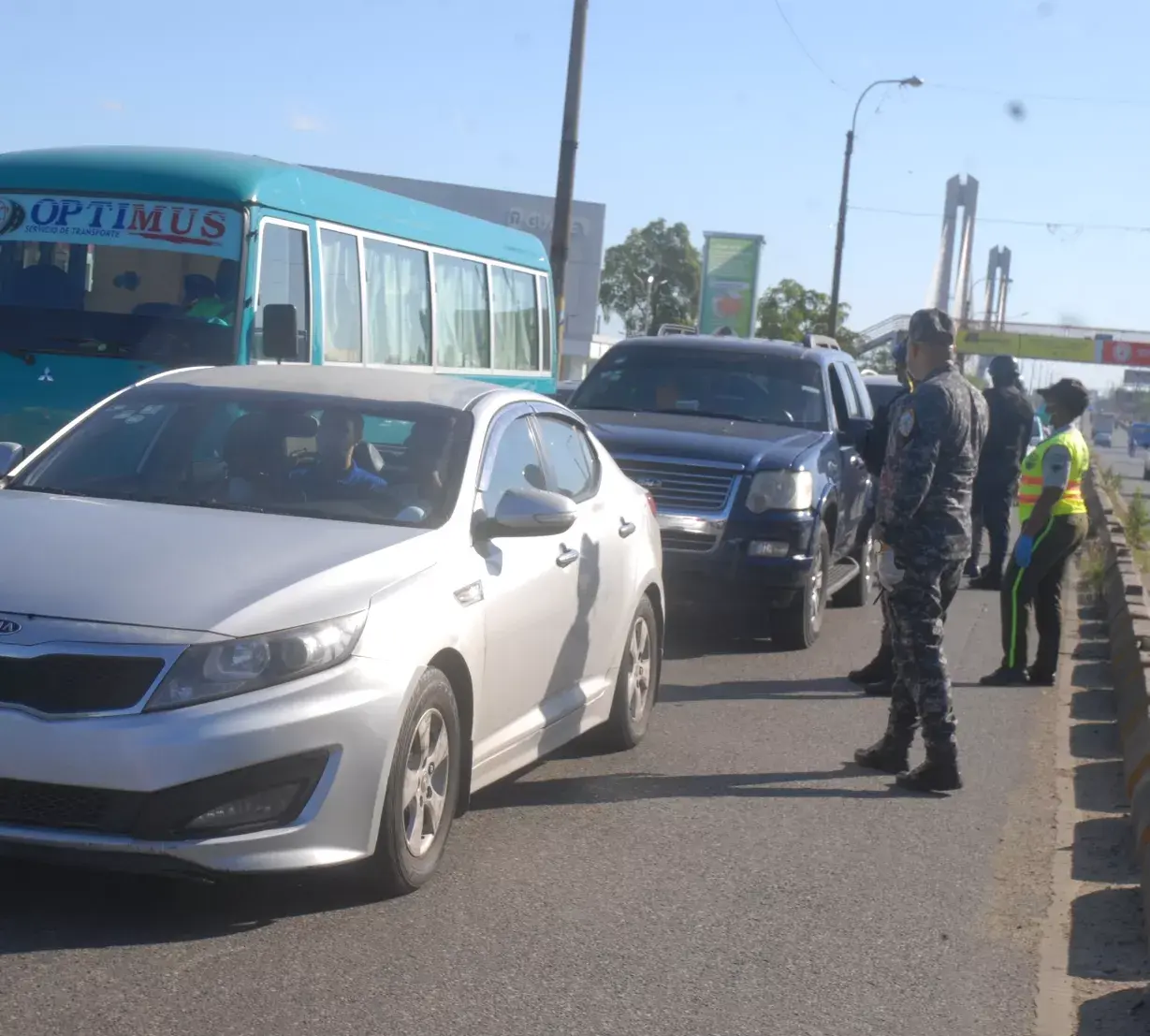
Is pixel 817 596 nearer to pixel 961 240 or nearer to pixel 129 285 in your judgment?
pixel 129 285

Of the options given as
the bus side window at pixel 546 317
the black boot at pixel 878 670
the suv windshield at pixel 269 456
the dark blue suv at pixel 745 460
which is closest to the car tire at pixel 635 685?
the suv windshield at pixel 269 456

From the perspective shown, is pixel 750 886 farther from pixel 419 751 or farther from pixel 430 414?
pixel 430 414

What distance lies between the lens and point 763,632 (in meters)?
12.3

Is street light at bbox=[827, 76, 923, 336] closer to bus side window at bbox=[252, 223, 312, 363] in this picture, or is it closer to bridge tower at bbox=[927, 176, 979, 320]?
bus side window at bbox=[252, 223, 312, 363]

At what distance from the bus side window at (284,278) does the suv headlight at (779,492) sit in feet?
11.2

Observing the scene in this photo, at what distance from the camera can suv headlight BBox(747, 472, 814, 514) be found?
11.0m

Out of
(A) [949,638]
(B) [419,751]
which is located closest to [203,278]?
(A) [949,638]

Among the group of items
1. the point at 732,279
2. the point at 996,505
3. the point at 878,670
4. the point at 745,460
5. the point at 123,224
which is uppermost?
the point at 732,279

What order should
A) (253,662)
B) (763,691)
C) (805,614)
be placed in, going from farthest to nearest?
1. (805,614)
2. (763,691)
3. (253,662)

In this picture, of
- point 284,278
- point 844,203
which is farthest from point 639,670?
point 844,203

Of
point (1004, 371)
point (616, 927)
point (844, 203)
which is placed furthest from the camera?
point (844, 203)

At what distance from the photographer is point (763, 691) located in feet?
32.7

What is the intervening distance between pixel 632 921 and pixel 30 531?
213cm

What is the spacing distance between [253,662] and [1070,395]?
7.19 m
